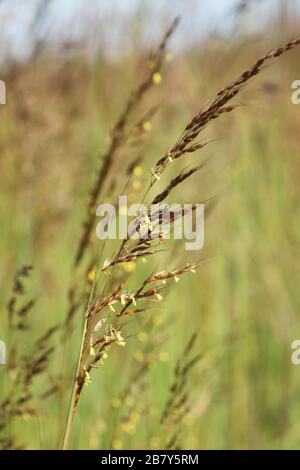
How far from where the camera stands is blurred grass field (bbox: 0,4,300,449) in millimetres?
1554

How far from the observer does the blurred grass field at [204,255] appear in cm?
155

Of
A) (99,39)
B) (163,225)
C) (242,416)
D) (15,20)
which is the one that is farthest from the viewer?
(99,39)

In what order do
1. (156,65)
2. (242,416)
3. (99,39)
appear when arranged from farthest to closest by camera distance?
(99,39) → (242,416) → (156,65)

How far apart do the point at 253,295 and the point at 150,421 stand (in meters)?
0.69

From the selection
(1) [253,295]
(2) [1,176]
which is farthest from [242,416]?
(2) [1,176]

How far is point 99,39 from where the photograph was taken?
6.10ft

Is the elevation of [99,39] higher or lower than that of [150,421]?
higher

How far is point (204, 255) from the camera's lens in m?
1.83

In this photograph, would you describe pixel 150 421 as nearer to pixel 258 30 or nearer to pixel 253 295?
pixel 253 295

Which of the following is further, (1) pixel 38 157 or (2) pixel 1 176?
(2) pixel 1 176

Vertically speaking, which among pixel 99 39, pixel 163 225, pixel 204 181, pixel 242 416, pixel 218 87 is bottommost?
pixel 242 416

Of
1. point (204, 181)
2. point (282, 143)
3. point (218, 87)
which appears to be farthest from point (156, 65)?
point (282, 143)

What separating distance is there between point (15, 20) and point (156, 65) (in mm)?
533

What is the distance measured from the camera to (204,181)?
1.82 metres
